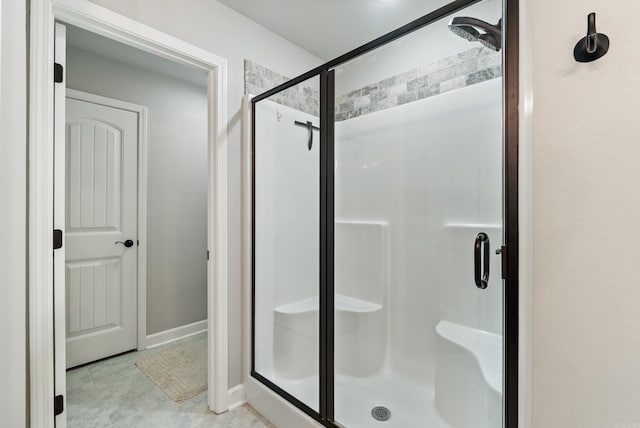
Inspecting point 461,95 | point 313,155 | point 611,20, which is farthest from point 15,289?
point 461,95

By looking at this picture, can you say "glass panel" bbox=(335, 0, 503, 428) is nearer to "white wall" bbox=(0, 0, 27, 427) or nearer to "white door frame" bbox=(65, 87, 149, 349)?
"white wall" bbox=(0, 0, 27, 427)

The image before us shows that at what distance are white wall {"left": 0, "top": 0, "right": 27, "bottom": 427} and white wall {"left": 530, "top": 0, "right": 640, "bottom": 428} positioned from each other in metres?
1.48

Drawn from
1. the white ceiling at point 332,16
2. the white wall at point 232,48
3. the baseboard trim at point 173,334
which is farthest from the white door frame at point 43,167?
the baseboard trim at point 173,334

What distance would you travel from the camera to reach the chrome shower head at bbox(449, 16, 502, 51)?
1047 mm

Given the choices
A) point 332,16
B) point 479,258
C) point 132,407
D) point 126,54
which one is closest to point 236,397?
point 132,407

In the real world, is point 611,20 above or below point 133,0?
below

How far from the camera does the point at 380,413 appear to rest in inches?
66.7

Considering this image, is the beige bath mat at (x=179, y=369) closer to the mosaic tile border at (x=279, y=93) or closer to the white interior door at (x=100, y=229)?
the white interior door at (x=100, y=229)

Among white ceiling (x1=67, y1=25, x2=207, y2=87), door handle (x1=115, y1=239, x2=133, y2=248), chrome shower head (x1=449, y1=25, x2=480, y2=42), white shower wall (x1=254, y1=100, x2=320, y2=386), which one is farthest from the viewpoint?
door handle (x1=115, y1=239, x2=133, y2=248)

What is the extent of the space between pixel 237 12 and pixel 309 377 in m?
2.38

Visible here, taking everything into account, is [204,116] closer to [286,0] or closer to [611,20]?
[286,0]

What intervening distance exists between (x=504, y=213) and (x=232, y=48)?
6.12ft

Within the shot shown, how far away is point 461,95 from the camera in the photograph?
171cm

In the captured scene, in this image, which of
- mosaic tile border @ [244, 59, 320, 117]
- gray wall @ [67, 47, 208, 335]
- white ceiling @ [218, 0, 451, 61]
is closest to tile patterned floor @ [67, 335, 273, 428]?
gray wall @ [67, 47, 208, 335]
